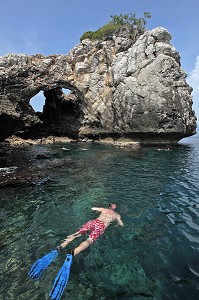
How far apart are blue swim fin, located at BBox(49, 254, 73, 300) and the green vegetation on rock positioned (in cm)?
5269

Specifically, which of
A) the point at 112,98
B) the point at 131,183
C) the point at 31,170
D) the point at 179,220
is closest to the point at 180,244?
the point at 179,220

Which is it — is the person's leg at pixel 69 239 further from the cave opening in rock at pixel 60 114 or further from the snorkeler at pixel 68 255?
the cave opening in rock at pixel 60 114

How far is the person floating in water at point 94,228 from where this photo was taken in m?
7.61

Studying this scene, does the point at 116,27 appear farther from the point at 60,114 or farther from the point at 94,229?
the point at 94,229

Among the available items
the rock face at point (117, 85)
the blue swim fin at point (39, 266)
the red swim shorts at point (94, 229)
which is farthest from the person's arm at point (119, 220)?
the rock face at point (117, 85)

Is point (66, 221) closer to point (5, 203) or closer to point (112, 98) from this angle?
point (5, 203)

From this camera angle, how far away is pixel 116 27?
169 feet

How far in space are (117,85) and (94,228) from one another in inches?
1596

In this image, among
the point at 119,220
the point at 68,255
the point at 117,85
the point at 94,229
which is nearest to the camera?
the point at 68,255

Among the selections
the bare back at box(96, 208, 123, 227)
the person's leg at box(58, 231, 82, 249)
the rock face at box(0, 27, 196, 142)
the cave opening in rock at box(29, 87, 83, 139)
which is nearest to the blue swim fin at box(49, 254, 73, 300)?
the person's leg at box(58, 231, 82, 249)

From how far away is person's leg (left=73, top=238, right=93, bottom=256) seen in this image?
23.8 ft

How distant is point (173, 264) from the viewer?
22.6ft

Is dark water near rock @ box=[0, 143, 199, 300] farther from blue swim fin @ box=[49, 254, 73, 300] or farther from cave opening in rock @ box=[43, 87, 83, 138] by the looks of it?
cave opening in rock @ box=[43, 87, 83, 138]

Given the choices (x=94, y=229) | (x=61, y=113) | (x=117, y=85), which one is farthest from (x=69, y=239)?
(x=61, y=113)
